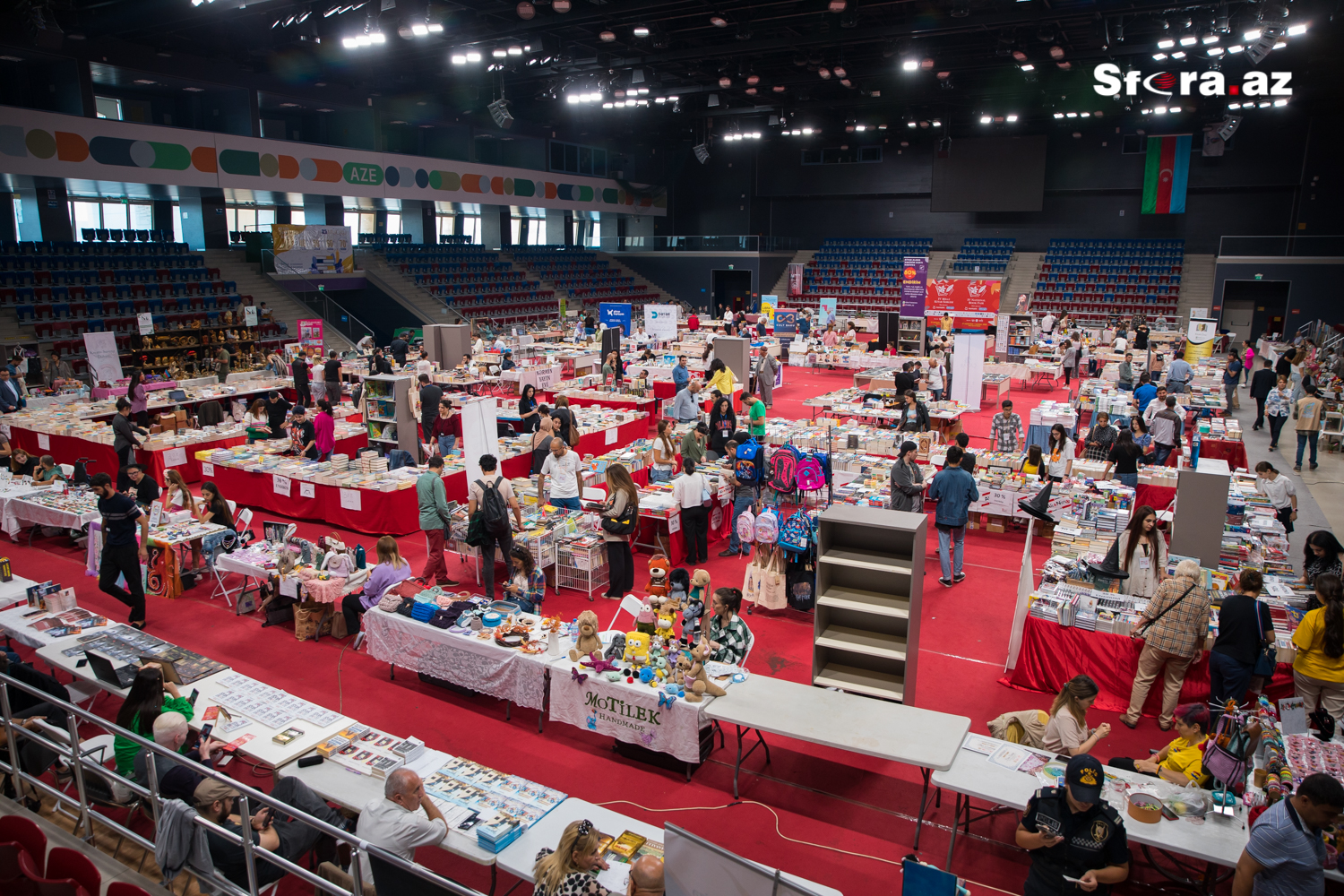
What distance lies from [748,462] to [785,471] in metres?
0.69

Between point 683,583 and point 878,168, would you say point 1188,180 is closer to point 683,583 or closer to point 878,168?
point 878,168

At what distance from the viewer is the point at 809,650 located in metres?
7.61

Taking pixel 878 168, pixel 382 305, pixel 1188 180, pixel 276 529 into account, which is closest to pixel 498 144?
pixel 382 305

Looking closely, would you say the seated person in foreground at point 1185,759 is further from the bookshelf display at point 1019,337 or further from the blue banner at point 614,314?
the bookshelf display at point 1019,337

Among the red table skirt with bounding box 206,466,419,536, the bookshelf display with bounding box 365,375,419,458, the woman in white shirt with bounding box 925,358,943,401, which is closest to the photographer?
the red table skirt with bounding box 206,466,419,536

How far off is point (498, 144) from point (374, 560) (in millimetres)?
29036

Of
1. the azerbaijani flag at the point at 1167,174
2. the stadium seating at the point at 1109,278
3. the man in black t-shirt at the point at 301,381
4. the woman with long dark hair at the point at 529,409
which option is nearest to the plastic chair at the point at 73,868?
the woman with long dark hair at the point at 529,409

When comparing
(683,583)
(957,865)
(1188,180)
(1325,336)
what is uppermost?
(1188,180)

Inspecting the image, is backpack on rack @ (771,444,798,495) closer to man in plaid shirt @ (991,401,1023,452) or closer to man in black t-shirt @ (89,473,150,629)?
man in plaid shirt @ (991,401,1023,452)

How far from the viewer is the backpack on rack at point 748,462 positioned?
9398mm

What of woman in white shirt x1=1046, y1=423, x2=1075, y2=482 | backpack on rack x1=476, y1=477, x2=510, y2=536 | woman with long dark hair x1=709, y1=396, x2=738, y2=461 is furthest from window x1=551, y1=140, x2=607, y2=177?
backpack on rack x1=476, y1=477, x2=510, y2=536

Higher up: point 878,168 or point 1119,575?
point 878,168

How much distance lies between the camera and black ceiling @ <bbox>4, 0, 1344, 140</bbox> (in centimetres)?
1565

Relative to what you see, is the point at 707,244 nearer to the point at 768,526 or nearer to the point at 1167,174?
the point at 1167,174
